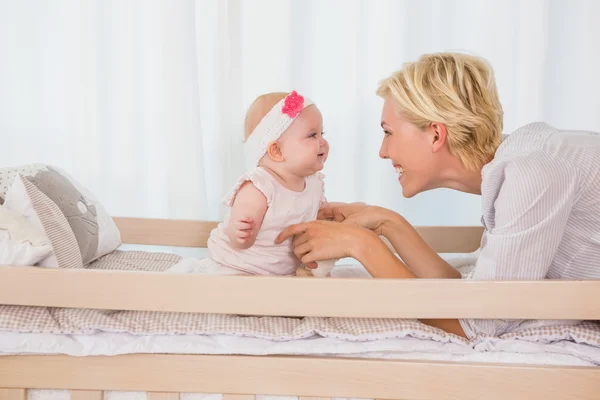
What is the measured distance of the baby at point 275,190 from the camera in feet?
5.57

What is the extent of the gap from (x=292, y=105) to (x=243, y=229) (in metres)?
0.32

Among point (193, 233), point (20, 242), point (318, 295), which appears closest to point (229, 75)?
point (193, 233)

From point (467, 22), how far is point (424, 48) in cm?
19

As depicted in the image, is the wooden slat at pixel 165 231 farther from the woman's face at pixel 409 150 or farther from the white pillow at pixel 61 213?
the woman's face at pixel 409 150

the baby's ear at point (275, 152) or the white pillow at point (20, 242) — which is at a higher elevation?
the baby's ear at point (275, 152)

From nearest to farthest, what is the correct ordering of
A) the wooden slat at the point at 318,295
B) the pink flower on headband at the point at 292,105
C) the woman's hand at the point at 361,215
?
the wooden slat at the point at 318,295, the pink flower on headband at the point at 292,105, the woman's hand at the point at 361,215

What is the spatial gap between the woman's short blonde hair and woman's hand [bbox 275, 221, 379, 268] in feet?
0.98

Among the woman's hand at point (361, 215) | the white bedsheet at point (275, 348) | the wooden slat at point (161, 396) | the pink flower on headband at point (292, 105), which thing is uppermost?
the pink flower on headband at point (292, 105)

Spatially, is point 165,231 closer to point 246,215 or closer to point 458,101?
point 246,215

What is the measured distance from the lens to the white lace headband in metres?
1.74

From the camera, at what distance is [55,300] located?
138cm

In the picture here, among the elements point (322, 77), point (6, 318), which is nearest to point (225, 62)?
point (322, 77)

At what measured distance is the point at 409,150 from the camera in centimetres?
170

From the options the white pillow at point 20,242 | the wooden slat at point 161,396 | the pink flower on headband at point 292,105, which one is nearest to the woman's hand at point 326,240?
the pink flower on headband at point 292,105
